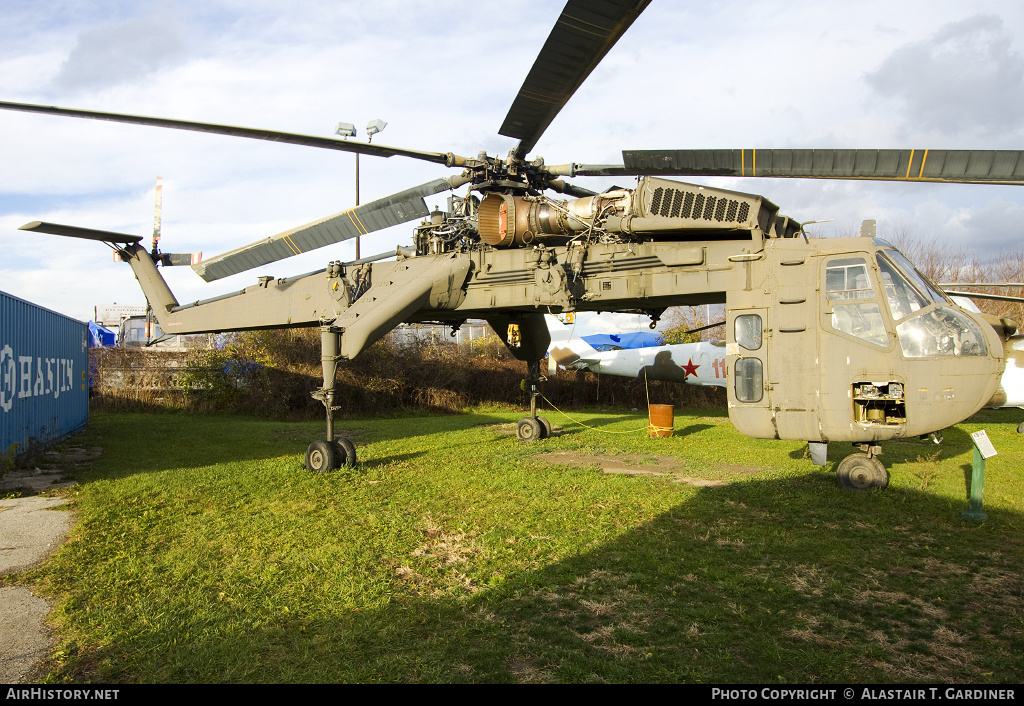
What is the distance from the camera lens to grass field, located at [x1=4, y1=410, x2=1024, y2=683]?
371 centimetres

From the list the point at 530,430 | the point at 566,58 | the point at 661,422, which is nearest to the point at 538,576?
the point at 566,58

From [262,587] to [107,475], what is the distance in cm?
605

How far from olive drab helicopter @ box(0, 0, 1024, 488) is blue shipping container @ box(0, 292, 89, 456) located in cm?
188

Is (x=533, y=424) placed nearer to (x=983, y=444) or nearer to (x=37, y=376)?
(x=983, y=444)

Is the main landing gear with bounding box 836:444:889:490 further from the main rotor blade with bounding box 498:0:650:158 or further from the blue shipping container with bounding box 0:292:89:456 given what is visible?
the blue shipping container with bounding box 0:292:89:456

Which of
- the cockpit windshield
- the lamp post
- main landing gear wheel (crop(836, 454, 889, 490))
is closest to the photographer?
the cockpit windshield

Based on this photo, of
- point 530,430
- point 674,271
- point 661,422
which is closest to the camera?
point 674,271

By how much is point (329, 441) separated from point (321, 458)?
29cm

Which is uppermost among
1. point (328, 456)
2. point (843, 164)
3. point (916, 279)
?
point (843, 164)

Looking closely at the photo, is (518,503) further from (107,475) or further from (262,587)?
(107,475)

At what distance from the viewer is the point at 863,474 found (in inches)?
309

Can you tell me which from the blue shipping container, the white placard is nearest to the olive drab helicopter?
the white placard

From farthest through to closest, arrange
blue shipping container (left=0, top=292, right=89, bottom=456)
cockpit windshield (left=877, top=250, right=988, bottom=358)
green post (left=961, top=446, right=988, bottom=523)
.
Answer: blue shipping container (left=0, top=292, right=89, bottom=456), cockpit windshield (left=877, top=250, right=988, bottom=358), green post (left=961, top=446, right=988, bottom=523)

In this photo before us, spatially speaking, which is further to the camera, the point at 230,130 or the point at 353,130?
the point at 353,130
